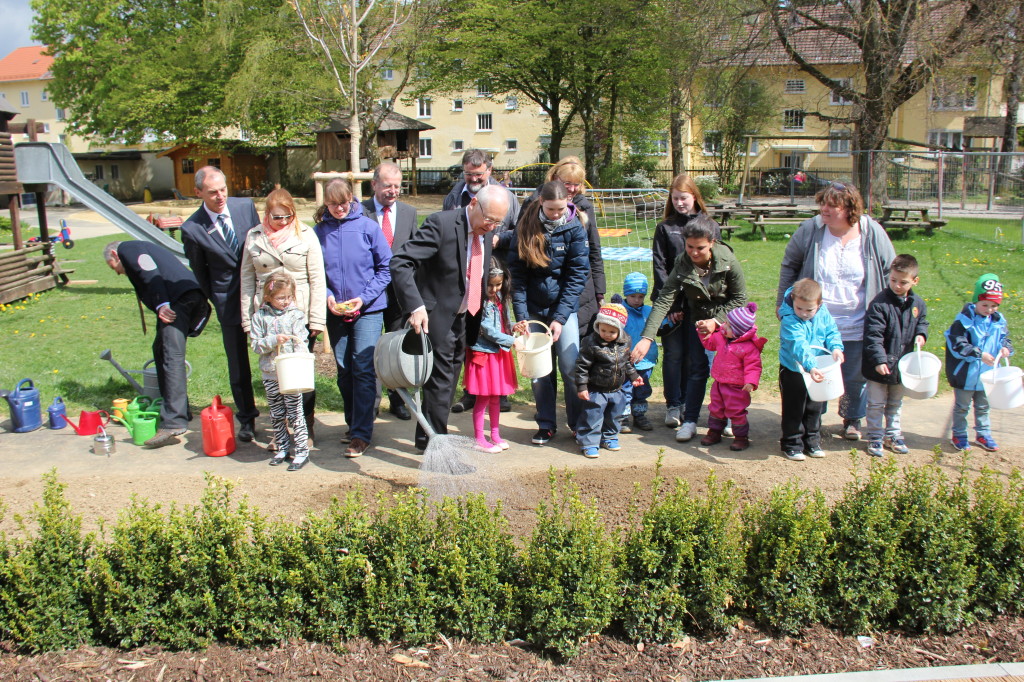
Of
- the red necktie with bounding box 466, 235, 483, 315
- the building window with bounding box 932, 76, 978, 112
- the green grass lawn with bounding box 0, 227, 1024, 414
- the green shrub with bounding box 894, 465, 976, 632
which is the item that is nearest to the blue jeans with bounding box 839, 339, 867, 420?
the green grass lawn with bounding box 0, 227, 1024, 414

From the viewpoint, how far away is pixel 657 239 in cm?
630

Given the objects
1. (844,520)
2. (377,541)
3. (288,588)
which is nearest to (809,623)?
(844,520)

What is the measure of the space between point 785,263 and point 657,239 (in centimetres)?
95

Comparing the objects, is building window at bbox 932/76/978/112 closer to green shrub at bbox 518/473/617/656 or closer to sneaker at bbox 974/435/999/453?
sneaker at bbox 974/435/999/453

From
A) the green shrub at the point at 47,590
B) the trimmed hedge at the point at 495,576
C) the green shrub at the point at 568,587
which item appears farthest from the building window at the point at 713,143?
the green shrub at the point at 47,590

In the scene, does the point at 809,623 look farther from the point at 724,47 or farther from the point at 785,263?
the point at 724,47

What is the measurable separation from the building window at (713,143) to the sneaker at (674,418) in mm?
37489

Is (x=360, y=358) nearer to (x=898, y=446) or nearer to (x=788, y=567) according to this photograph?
(x=788, y=567)

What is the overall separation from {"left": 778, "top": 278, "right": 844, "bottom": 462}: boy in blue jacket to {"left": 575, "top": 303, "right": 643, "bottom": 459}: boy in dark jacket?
1.00 m

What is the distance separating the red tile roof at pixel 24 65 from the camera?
71125mm

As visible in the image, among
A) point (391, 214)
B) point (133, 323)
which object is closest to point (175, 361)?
point (391, 214)

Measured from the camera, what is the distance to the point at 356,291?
226 inches

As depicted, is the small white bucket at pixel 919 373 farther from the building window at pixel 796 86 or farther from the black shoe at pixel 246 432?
the building window at pixel 796 86

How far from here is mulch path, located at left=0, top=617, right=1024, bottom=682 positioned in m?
3.40
